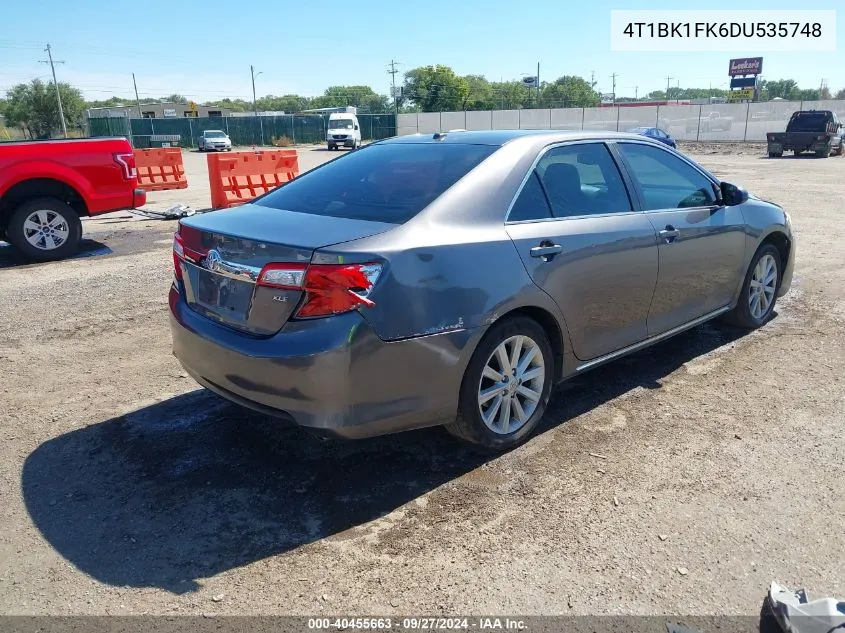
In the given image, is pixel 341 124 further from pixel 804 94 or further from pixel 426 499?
pixel 804 94

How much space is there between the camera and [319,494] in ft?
10.8

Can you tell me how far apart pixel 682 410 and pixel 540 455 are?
3.75 ft

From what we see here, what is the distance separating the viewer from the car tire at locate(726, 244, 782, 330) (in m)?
5.56

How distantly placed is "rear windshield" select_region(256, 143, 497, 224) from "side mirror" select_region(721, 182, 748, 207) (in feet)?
7.40

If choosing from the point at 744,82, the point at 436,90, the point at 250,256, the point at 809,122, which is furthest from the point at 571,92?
the point at 250,256

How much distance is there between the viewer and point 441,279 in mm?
3174

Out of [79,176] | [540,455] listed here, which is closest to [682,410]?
[540,455]

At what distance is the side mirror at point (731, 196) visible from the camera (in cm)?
512

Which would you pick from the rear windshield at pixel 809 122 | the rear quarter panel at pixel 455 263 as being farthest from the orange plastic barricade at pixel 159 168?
the rear windshield at pixel 809 122

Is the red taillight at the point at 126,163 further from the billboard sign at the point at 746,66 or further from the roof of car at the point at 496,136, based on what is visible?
the billboard sign at the point at 746,66

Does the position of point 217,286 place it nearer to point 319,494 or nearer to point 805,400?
point 319,494

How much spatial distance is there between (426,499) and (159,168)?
1550cm

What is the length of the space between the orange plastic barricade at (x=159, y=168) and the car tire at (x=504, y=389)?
557 inches

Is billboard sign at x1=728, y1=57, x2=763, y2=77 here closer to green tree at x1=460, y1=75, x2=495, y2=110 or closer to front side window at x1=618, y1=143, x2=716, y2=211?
green tree at x1=460, y1=75, x2=495, y2=110
